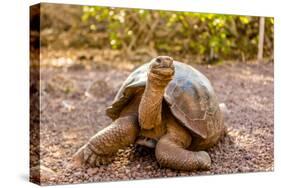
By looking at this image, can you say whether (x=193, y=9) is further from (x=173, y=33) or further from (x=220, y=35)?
(x=173, y=33)

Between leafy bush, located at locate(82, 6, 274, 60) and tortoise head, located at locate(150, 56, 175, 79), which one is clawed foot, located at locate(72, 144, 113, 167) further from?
leafy bush, located at locate(82, 6, 274, 60)

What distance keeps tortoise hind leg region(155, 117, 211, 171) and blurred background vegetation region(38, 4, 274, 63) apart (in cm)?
132

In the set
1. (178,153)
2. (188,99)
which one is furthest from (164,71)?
(178,153)

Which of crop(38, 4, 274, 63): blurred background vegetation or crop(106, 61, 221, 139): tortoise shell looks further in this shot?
crop(38, 4, 274, 63): blurred background vegetation

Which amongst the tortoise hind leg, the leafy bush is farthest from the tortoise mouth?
the leafy bush

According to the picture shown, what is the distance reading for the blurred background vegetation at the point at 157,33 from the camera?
197 inches

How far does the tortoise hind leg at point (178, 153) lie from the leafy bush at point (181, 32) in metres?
1.41

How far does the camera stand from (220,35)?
5527 mm

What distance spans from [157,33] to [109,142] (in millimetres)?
3638

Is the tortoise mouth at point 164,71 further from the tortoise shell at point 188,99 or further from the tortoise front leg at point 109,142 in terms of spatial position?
the tortoise front leg at point 109,142

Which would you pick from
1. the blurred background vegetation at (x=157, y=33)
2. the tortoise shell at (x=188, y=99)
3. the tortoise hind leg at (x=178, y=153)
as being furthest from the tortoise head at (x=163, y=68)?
the blurred background vegetation at (x=157, y=33)

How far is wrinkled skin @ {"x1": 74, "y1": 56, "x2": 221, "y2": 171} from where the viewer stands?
3330 millimetres

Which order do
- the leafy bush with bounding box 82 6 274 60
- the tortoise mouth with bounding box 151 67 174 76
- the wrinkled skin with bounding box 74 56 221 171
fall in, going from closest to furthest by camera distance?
the tortoise mouth with bounding box 151 67 174 76
the wrinkled skin with bounding box 74 56 221 171
the leafy bush with bounding box 82 6 274 60

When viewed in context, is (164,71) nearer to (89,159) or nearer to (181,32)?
(89,159)
